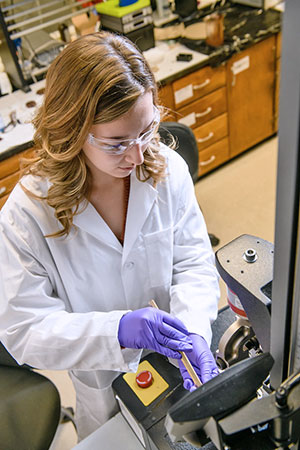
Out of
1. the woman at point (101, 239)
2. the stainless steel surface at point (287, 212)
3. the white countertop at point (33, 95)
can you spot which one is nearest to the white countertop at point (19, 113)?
the white countertop at point (33, 95)

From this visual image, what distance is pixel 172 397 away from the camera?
110 cm

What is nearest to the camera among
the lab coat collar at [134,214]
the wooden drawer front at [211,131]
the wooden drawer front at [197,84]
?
the lab coat collar at [134,214]

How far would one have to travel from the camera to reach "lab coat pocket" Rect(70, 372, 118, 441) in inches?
58.5

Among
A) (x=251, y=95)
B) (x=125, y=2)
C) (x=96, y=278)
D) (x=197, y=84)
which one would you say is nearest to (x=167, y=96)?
(x=197, y=84)

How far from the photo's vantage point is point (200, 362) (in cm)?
120

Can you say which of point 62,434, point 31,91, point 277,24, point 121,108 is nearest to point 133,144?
point 121,108

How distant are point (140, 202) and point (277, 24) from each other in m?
2.33

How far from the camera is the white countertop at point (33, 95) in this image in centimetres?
256

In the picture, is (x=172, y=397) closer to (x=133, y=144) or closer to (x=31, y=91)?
(x=133, y=144)

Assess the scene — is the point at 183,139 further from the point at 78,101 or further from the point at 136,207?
the point at 78,101

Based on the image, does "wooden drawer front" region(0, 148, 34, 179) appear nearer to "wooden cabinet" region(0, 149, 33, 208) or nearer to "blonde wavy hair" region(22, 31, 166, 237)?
"wooden cabinet" region(0, 149, 33, 208)

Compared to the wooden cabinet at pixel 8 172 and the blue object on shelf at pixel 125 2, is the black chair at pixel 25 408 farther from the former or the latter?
the blue object on shelf at pixel 125 2

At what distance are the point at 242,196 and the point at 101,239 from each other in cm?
217

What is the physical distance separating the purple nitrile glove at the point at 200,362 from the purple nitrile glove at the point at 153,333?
2 centimetres
